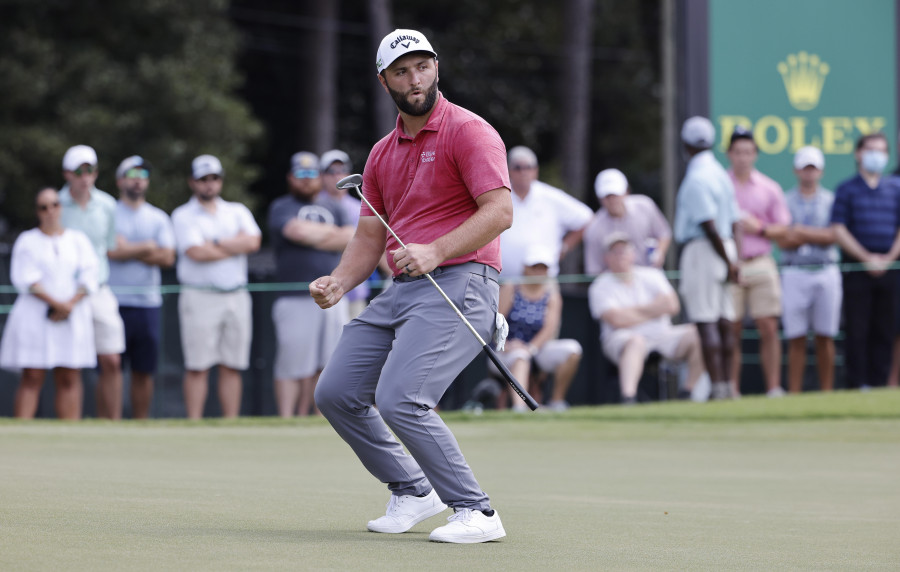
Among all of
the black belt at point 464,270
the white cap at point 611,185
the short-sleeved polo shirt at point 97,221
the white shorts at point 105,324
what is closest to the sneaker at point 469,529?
the black belt at point 464,270

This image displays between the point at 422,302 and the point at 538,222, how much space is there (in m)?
7.16

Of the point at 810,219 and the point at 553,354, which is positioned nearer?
the point at 553,354

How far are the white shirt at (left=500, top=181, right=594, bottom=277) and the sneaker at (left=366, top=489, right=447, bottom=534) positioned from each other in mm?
6693

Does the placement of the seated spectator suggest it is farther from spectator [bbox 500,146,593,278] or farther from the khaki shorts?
the khaki shorts

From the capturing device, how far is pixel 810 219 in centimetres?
1332

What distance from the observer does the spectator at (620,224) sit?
42.2ft

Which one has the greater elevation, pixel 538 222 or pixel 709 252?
pixel 538 222

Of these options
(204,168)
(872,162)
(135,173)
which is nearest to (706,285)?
(872,162)

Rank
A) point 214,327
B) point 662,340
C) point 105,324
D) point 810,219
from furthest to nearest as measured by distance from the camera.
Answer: point 810,219, point 662,340, point 214,327, point 105,324

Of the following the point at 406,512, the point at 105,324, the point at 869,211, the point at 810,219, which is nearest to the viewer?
the point at 406,512

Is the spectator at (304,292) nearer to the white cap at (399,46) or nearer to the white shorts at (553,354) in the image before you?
the white shorts at (553,354)

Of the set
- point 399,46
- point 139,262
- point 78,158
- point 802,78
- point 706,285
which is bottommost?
point 706,285

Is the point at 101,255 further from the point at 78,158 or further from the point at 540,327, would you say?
the point at 540,327

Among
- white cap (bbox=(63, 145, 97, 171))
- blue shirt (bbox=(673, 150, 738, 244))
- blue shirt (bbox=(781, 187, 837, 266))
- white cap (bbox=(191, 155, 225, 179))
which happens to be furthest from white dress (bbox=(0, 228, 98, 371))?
blue shirt (bbox=(781, 187, 837, 266))
